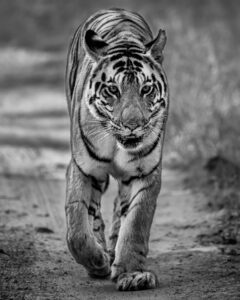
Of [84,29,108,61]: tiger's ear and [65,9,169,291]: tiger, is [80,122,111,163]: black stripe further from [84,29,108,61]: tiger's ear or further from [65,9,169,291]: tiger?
[84,29,108,61]: tiger's ear

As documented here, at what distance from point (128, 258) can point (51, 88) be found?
362 inches

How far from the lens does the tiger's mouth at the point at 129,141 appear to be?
5738mm

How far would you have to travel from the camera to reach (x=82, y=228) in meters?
5.89

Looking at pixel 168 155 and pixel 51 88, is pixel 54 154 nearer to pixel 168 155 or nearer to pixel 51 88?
pixel 168 155

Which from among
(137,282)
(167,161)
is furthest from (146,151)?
(167,161)

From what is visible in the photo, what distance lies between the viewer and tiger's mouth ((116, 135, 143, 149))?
5.74 metres

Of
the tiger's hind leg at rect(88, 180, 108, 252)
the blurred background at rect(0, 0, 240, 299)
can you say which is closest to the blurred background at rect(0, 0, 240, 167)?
the blurred background at rect(0, 0, 240, 299)

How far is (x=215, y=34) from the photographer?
48.6 ft

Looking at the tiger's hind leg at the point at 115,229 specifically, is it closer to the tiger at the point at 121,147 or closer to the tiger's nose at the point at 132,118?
the tiger at the point at 121,147

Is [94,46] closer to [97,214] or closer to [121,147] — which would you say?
[121,147]

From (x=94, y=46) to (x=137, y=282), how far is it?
1405 millimetres

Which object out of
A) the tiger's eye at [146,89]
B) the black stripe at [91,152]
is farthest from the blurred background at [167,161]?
the tiger's eye at [146,89]

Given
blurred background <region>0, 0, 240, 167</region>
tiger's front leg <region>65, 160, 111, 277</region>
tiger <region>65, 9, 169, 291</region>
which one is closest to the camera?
tiger <region>65, 9, 169, 291</region>

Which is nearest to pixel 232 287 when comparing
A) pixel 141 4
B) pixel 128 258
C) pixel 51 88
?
pixel 128 258
